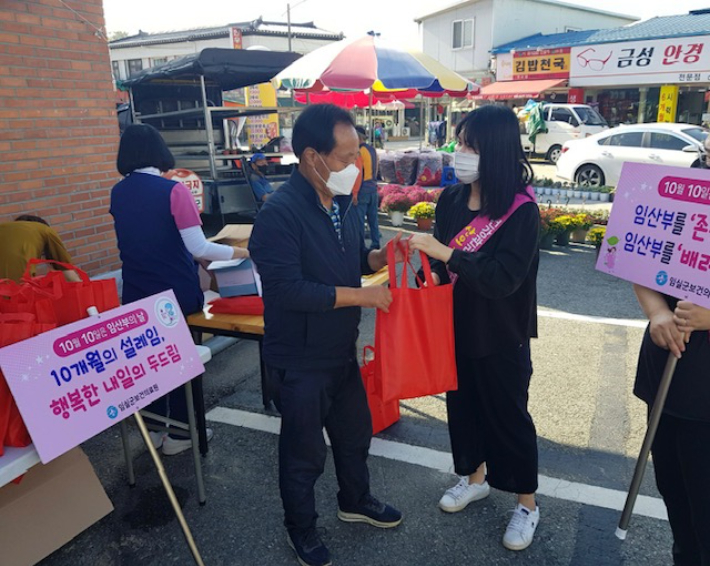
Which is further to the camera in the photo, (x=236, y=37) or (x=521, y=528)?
(x=236, y=37)

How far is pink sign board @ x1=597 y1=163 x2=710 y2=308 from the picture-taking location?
179 centimetres

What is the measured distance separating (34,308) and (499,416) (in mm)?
1915

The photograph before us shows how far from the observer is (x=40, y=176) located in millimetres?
4438

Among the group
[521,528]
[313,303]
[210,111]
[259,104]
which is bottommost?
[521,528]

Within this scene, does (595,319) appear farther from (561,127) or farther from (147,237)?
(561,127)

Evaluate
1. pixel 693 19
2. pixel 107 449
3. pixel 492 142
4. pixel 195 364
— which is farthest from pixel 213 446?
pixel 693 19

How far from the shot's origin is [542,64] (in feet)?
80.9

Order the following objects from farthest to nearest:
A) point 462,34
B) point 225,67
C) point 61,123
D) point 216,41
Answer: point 462,34, point 216,41, point 225,67, point 61,123

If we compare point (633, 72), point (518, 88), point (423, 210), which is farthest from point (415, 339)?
point (518, 88)

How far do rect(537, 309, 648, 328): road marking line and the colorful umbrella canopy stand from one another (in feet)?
11.1

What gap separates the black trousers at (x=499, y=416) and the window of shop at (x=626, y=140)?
12045 mm

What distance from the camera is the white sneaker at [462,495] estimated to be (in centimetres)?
275

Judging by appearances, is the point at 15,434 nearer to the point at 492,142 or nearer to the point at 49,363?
the point at 49,363

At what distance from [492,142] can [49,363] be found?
177cm
